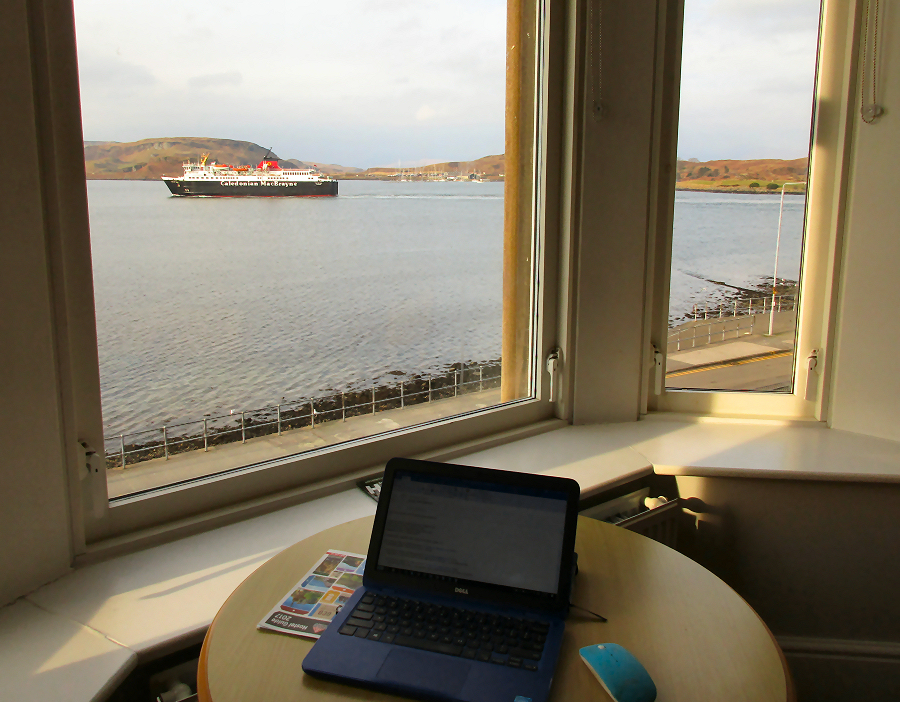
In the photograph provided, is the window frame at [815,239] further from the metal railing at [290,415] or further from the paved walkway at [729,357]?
the metal railing at [290,415]

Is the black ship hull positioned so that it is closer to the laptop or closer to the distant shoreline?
the laptop

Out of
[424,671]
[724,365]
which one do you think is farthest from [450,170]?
[424,671]

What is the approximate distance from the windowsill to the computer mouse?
715mm

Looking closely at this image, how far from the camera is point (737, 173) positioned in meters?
2.29

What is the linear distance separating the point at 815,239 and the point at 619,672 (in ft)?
6.10

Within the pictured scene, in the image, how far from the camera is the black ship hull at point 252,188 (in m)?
1.60

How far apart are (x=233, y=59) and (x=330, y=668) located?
1379mm

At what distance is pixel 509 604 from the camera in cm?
102

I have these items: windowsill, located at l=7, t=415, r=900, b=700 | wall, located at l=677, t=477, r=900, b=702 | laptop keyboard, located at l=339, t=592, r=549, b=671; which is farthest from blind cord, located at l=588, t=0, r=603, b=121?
laptop keyboard, located at l=339, t=592, r=549, b=671

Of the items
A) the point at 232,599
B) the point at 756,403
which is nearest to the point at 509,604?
the point at 232,599

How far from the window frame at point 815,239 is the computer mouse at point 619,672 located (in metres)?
1.52

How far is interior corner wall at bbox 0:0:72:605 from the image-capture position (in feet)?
3.88

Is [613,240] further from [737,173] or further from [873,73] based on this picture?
[873,73]

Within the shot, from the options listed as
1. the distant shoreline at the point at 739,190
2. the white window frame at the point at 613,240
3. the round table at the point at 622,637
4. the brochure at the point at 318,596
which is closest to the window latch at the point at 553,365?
the white window frame at the point at 613,240
